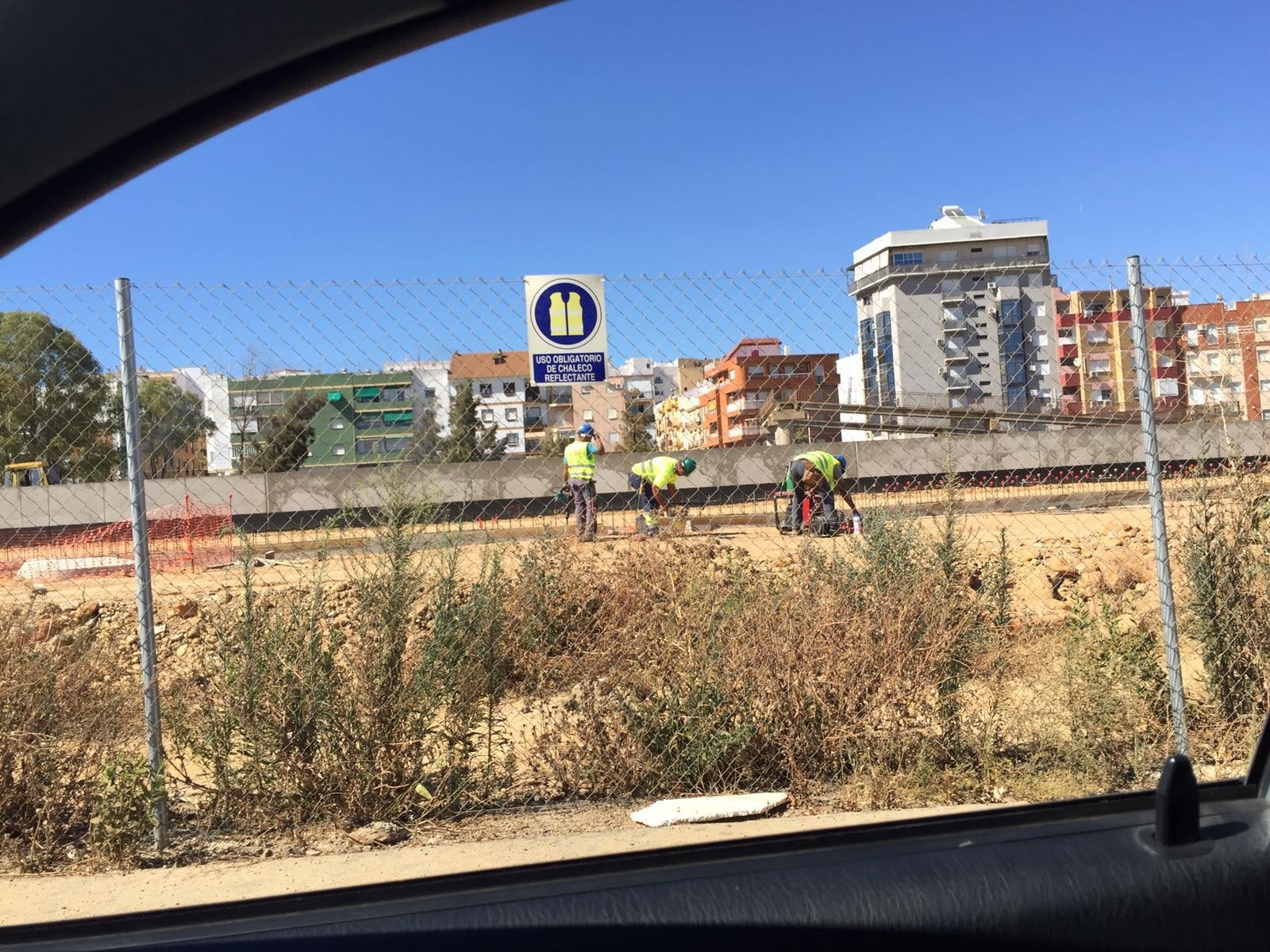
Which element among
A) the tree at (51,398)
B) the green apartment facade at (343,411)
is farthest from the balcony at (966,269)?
the tree at (51,398)

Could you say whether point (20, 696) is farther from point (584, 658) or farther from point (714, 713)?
point (714, 713)

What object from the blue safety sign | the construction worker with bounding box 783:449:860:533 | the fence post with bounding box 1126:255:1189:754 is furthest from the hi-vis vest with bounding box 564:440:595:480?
the fence post with bounding box 1126:255:1189:754

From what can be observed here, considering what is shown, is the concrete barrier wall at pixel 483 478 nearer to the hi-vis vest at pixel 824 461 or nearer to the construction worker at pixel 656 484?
the construction worker at pixel 656 484

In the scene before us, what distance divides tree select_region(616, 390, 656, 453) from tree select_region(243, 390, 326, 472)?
6.45 feet

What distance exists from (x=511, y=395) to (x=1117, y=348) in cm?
343

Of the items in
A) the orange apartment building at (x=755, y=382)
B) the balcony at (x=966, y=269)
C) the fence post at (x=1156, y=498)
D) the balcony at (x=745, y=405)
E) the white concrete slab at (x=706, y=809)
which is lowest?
the white concrete slab at (x=706, y=809)

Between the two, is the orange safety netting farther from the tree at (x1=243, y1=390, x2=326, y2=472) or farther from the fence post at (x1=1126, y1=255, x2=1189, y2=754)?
the fence post at (x1=1126, y1=255, x2=1189, y2=754)

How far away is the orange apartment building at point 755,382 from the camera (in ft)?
19.9

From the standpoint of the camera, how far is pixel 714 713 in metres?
5.36

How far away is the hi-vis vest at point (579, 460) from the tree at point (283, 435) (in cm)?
237

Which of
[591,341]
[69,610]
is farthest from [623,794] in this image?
[69,610]

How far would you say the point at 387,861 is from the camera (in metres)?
4.65

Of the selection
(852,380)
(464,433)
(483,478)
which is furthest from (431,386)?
(852,380)

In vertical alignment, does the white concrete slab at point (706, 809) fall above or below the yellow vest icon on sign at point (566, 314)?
below
